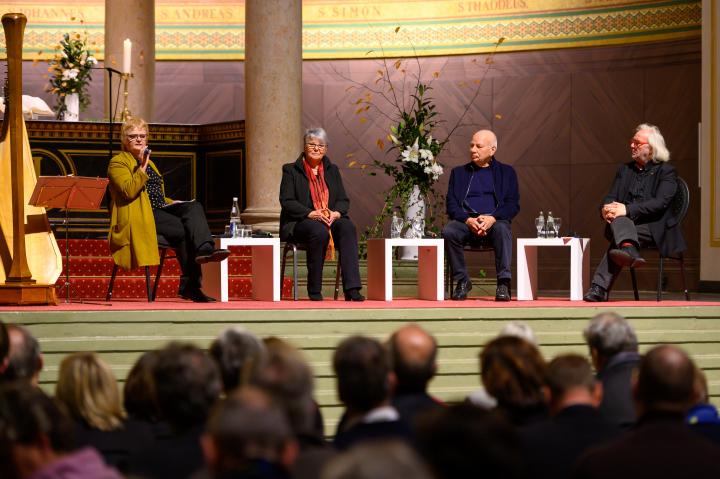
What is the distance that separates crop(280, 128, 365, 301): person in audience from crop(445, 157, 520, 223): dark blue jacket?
792 mm

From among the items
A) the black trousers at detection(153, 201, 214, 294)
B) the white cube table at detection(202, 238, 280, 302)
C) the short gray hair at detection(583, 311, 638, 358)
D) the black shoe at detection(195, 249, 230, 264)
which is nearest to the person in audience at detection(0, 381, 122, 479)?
the short gray hair at detection(583, 311, 638, 358)

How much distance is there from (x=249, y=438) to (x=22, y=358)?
6.13 feet

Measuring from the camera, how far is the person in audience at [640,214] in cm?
765

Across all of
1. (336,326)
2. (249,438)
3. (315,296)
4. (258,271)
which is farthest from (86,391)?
(258,271)

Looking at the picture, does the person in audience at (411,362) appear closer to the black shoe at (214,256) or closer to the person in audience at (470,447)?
the person in audience at (470,447)

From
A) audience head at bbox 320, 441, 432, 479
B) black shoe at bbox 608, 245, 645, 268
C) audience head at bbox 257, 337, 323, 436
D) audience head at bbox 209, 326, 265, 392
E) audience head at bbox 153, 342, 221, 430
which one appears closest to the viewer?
audience head at bbox 320, 441, 432, 479

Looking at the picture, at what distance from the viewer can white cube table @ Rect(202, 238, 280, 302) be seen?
7750mm

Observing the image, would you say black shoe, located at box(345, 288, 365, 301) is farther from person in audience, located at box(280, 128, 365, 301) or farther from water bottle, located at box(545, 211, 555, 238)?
water bottle, located at box(545, 211, 555, 238)

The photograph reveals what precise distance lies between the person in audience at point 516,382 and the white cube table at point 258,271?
177 inches

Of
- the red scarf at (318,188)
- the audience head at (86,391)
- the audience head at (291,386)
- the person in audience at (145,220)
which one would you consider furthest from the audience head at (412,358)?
the red scarf at (318,188)

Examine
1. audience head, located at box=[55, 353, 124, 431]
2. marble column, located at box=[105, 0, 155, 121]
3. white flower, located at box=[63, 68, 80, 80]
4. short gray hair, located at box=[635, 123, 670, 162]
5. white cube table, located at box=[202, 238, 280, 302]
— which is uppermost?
marble column, located at box=[105, 0, 155, 121]

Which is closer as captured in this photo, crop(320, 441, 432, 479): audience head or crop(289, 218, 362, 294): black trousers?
crop(320, 441, 432, 479): audience head

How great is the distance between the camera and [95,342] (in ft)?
20.5

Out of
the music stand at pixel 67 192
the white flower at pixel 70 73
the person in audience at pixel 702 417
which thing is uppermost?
the white flower at pixel 70 73
